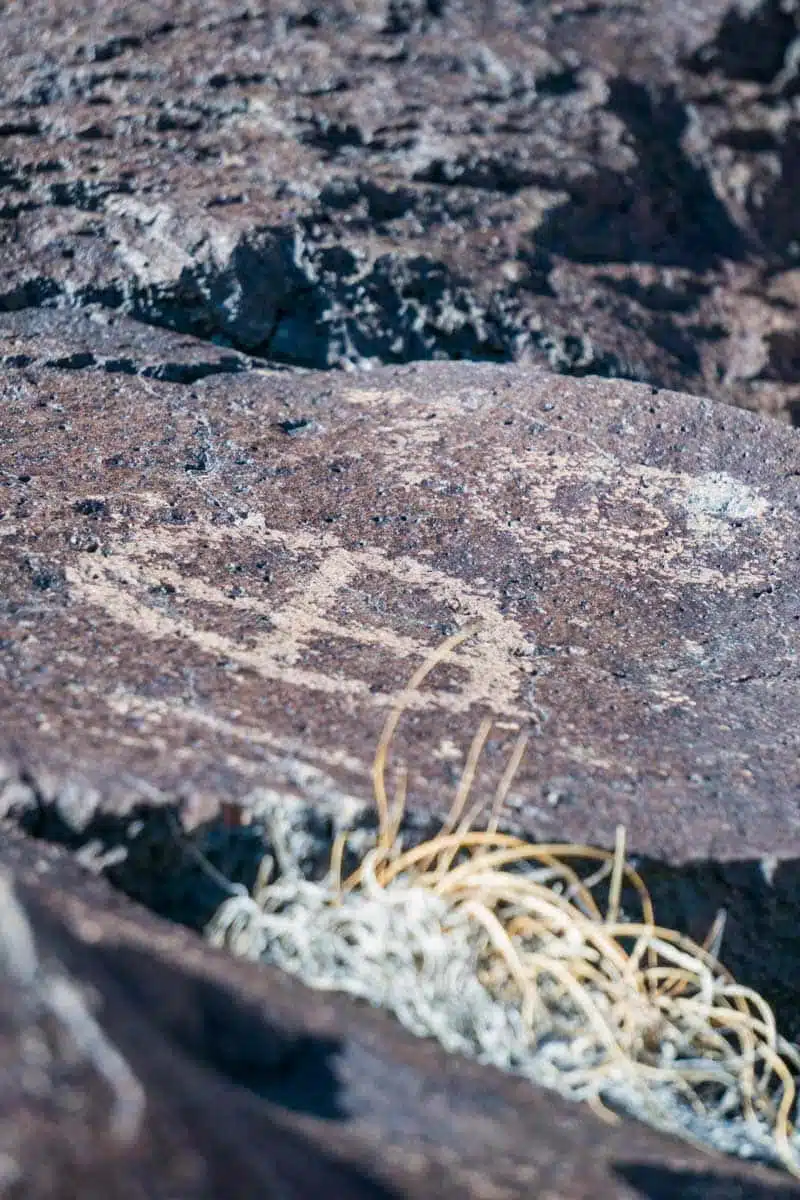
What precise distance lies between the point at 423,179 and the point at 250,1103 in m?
2.88

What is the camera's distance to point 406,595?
7.22 feet

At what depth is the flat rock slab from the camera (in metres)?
1.66

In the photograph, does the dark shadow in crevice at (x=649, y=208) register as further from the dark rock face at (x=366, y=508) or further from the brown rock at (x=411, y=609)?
the brown rock at (x=411, y=609)

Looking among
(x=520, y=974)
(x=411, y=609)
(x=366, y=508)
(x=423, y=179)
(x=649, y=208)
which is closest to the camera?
(x=520, y=974)

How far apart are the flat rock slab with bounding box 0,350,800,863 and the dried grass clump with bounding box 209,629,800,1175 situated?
12 cm

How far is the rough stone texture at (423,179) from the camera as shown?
311 centimetres

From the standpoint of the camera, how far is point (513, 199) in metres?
3.59

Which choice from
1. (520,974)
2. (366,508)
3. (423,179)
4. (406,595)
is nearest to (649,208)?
(423,179)

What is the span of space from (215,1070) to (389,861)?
0.48 m

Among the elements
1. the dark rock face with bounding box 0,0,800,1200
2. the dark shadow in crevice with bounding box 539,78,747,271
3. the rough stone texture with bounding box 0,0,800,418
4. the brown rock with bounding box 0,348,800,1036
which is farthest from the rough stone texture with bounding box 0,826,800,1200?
the dark shadow in crevice with bounding box 539,78,747,271

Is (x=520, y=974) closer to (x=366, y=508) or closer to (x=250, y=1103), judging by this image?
(x=250, y=1103)

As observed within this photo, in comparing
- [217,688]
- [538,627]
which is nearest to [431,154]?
[538,627]

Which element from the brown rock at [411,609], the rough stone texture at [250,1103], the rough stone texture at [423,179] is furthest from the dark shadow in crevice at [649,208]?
the rough stone texture at [250,1103]

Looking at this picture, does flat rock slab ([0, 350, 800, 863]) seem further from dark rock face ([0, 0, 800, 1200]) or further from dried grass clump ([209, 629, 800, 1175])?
dried grass clump ([209, 629, 800, 1175])
